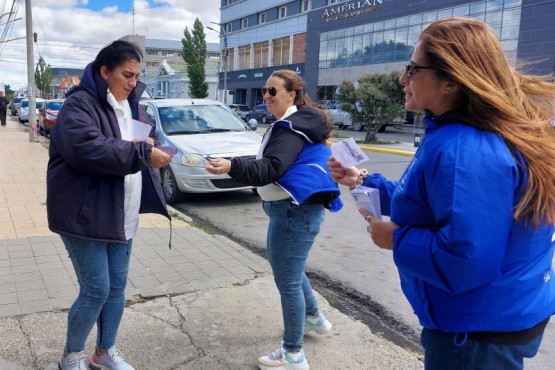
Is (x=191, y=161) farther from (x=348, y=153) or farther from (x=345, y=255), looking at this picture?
(x=348, y=153)

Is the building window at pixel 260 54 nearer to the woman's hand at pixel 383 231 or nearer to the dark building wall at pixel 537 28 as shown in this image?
the dark building wall at pixel 537 28

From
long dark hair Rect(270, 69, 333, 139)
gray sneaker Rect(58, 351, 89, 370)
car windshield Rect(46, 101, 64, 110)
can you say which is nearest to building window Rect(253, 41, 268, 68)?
car windshield Rect(46, 101, 64, 110)

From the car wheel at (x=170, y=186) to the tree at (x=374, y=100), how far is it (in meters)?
13.6

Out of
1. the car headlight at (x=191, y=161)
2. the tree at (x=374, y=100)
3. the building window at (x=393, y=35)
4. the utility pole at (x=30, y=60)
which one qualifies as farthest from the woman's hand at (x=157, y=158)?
the building window at (x=393, y=35)

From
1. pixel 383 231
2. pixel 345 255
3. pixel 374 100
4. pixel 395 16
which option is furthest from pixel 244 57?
pixel 383 231

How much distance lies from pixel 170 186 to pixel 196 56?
164 feet

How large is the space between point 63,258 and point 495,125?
14.7ft

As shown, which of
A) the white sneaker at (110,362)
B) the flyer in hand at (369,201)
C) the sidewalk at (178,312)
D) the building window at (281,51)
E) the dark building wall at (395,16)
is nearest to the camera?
the flyer in hand at (369,201)

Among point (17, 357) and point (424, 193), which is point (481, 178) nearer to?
point (424, 193)

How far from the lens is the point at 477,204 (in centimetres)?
138

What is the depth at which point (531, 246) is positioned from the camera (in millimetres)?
1513

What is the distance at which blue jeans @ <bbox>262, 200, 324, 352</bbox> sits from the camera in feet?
9.48

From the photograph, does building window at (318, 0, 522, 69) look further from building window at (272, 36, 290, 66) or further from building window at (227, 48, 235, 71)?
building window at (227, 48, 235, 71)

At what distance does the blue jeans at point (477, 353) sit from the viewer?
60.9 inches
